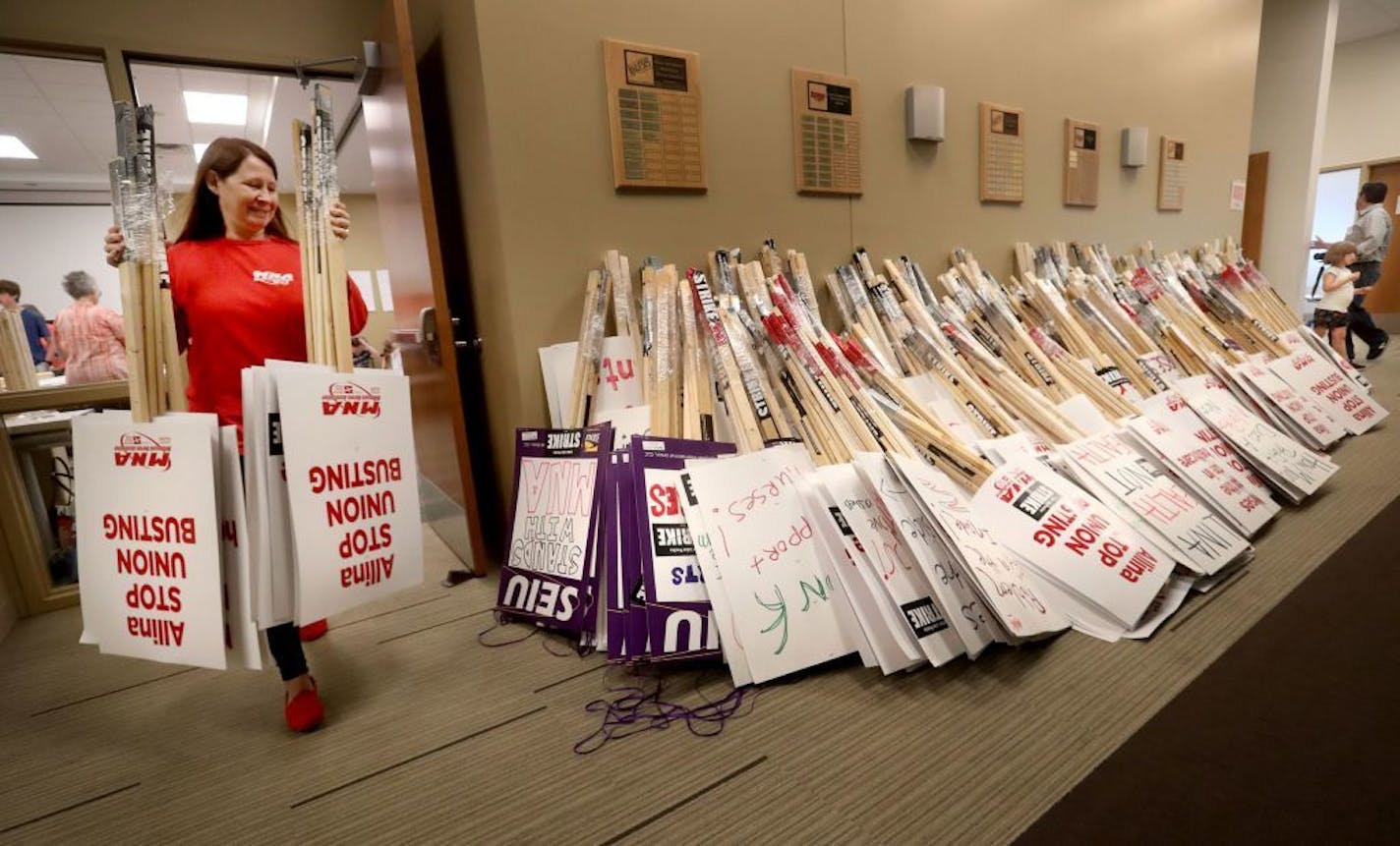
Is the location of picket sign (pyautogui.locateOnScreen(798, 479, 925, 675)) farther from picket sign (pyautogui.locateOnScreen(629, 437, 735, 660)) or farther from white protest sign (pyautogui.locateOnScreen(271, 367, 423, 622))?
white protest sign (pyautogui.locateOnScreen(271, 367, 423, 622))

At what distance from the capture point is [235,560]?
1.41 m

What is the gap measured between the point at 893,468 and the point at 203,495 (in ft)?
5.14

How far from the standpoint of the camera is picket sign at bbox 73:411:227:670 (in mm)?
1345

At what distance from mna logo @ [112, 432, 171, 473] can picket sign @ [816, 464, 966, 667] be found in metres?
1.49

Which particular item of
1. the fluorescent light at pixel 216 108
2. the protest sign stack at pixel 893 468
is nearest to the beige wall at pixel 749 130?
the protest sign stack at pixel 893 468

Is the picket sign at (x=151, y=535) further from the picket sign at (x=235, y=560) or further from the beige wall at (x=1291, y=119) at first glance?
the beige wall at (x=1291, y=119)

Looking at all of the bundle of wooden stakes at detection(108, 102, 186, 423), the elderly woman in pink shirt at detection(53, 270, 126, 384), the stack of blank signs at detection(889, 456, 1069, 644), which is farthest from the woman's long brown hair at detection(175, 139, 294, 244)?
the stack of blank signs at detection(889, 456, 1069, 644)

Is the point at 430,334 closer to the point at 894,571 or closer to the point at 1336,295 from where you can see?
the point at 894,571

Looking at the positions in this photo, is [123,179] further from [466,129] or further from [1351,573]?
[1351,573]

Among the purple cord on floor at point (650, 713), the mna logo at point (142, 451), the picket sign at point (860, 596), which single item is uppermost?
the mna logo at point (142, 451)

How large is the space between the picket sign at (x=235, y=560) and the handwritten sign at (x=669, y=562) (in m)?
0.84

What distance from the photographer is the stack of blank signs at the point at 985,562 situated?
1469 millimetres

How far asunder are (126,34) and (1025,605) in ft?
11.7

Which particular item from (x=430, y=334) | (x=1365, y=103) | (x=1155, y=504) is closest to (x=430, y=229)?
(x=430, y=334)
